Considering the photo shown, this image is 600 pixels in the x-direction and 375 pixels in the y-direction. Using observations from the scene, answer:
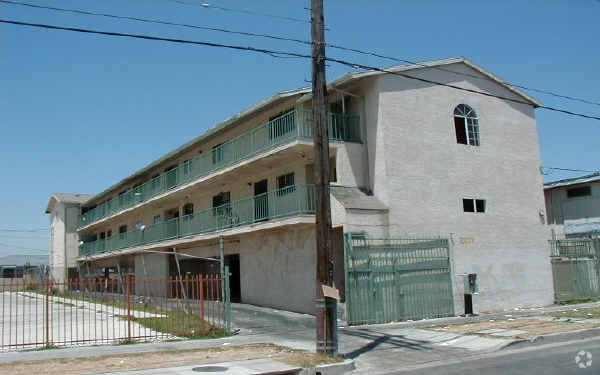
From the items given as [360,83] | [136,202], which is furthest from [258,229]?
[136,202]

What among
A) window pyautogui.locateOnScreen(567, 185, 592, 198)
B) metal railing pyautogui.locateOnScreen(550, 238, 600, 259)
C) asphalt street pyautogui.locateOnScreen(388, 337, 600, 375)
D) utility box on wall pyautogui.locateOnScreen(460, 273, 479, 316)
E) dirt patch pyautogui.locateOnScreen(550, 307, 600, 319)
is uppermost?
window pyautogui.locateOnScreen(567, 185, 592, 198)

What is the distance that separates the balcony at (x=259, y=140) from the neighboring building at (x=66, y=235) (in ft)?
73.7

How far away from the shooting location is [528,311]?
20.4m

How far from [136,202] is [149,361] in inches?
1050

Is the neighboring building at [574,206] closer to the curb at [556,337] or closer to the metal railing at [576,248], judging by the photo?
the metal railing at [576,248]

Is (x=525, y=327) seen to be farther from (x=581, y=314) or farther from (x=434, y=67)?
(x=434, y=67)

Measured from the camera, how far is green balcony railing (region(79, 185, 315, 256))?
2002cm

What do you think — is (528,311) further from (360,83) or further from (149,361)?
(149,361)

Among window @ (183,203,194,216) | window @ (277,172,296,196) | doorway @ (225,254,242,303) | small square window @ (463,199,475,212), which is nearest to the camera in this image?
small square window @ (463,199,475,212)

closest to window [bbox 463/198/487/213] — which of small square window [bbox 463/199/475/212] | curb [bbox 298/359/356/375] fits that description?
small square window [bbox 463/199/475/212]

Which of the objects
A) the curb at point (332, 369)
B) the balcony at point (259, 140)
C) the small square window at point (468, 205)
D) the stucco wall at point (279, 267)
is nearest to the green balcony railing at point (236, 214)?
the stucco wall at point (279, 267)

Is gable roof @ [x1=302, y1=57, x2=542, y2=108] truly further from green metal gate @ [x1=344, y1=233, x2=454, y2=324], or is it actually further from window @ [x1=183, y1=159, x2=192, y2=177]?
window @ [x1=183, y1=159, x2=192, y2=177]

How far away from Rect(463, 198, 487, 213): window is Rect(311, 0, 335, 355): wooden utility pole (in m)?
11.0

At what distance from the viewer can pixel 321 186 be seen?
38.7 feet
